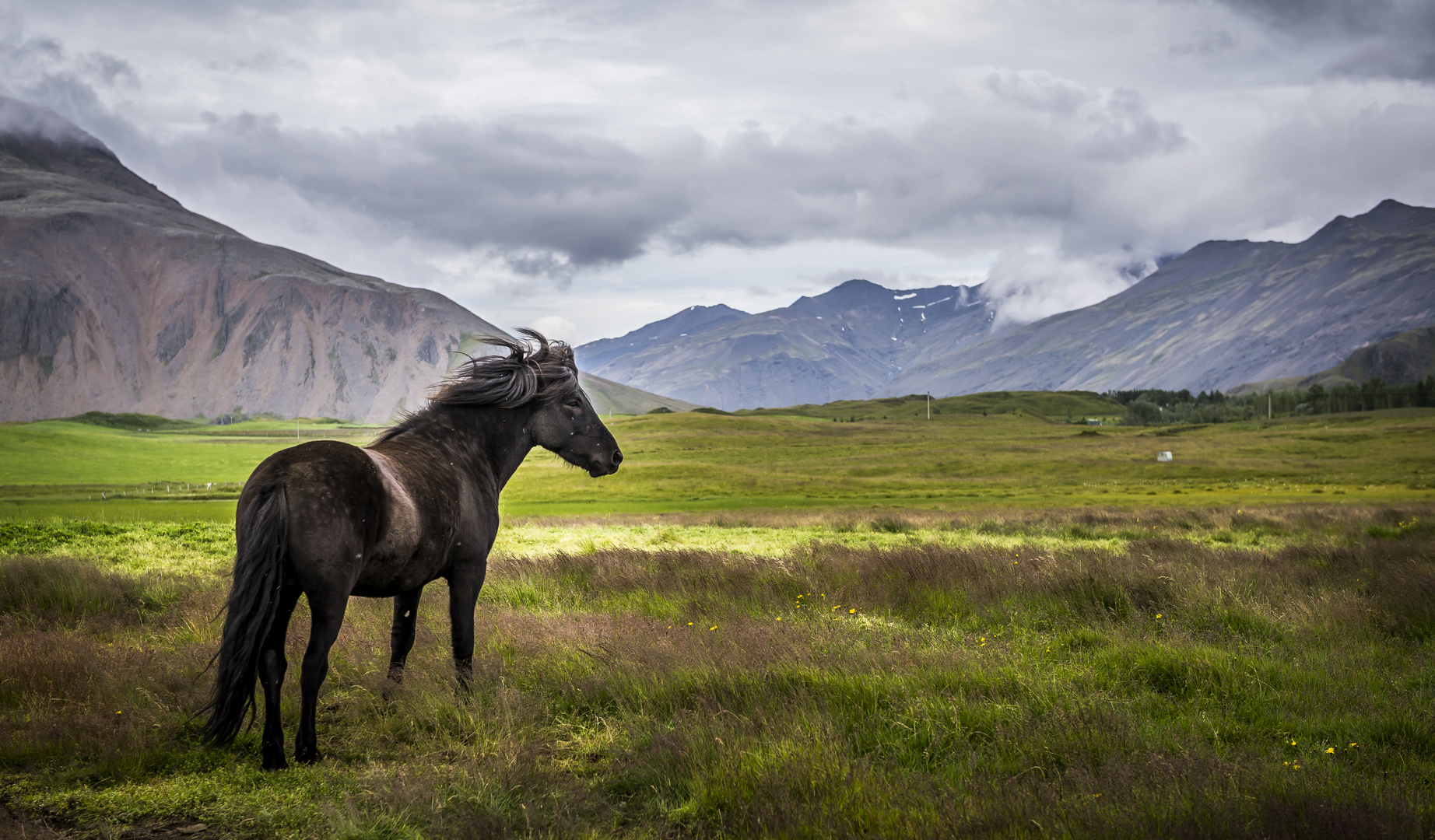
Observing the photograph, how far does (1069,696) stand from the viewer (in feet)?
19.4

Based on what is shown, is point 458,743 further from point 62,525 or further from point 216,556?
point 62,525

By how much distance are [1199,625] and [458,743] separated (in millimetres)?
8140

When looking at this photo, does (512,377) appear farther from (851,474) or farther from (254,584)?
(851,474)

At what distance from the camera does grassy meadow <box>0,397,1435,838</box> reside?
4359 mm

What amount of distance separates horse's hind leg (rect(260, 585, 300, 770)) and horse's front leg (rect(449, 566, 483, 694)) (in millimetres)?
1396

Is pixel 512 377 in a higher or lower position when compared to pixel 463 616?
higher

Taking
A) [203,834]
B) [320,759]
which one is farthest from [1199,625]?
[203,834]

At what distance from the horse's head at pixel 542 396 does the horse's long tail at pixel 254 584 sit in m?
2.27

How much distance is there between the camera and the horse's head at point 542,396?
7.43 meters

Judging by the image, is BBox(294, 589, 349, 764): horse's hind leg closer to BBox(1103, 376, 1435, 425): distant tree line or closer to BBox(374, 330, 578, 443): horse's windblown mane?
BBox(374, 330, 578, 443): horse's windblown mane

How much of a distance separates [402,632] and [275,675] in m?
1.76

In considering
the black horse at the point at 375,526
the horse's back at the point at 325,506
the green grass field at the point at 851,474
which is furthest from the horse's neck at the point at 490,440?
the green grass field at the point at 851,474

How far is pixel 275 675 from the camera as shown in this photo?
5.19m

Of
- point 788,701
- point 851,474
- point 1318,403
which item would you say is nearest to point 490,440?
point 788,701
